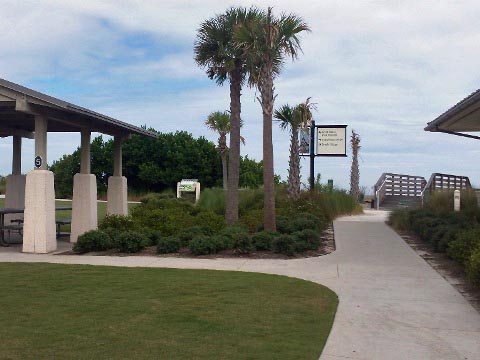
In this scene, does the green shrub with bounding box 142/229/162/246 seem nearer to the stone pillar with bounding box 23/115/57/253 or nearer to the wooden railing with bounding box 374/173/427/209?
the stone pillar with bounding box 23/115/57/253

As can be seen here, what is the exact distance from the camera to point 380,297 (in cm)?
956

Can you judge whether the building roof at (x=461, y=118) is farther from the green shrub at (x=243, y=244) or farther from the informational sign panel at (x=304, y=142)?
the informational sign panel at (x=304, y=142)

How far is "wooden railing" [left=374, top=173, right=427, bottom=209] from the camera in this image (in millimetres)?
34875

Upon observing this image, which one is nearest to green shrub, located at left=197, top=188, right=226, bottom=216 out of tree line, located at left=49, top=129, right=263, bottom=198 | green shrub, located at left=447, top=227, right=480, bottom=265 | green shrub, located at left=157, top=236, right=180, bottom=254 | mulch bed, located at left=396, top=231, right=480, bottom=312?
mulch bed, located at left=396, top=231, right=480, bottom=312

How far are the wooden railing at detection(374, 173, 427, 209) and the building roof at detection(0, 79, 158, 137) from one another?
60.4 feet

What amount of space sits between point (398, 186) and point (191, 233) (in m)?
23.0

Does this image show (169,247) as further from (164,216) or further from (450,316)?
(450,316)

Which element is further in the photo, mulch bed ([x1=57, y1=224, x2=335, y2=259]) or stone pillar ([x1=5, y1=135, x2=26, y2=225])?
stone pillar ([x1=5, y1=135, x2=26, y2=225])

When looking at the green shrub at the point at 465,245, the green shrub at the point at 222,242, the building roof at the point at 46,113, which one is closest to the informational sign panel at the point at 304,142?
the building roof at the point at 46,113

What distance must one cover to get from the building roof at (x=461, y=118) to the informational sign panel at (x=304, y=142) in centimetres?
712

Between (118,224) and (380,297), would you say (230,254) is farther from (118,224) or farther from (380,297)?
(380,297)

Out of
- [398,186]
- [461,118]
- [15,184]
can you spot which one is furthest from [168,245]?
[398,186]

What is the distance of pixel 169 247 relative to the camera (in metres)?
14.5

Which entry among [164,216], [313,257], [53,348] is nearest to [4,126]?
[164,216]
